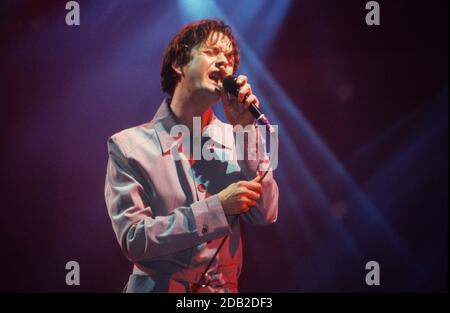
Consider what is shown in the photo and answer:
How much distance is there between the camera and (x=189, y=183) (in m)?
1.85

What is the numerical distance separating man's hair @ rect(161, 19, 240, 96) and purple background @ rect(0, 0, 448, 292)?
176 millimetres

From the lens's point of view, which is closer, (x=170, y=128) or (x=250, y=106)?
(x=250, y=106)

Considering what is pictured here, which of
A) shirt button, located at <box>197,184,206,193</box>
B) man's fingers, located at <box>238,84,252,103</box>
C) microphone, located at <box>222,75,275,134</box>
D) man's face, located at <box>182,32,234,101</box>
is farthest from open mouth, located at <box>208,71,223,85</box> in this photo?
shirt button, located at <box>197,184,206,193</box>

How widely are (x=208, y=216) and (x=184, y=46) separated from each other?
66 centimetres

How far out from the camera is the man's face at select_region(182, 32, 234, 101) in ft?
6.20

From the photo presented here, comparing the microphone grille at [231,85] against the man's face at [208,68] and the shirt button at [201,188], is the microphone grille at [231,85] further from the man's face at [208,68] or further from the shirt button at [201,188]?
the shirt button at [201,188]

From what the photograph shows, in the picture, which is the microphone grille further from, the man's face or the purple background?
the purple background

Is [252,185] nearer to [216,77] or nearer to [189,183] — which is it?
[189,183]

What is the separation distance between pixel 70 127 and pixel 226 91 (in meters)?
0.74

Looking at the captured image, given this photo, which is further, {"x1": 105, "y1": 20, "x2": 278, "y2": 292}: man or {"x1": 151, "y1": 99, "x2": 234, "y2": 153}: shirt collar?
{"x1": 151, "y1": 99, "x2": 234, "y2": 153}: shirt collar

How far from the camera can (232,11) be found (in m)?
2.27

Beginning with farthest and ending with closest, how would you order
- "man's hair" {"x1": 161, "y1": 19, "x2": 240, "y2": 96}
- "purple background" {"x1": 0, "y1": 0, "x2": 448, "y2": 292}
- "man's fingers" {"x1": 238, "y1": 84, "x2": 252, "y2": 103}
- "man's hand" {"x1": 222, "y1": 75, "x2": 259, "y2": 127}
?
1. "purple background" {"x1": 0, "y1": 0, "x2": 448, "y2": 292}
2. "man's hair" {"x1": 161, "y1": 19, "x2": 240, "y2": 96}
3. "man's hand" {"x1": 222, "y1": 75, "x2": 259, "y2": 127}
4. "man's fingers" {"x1": 238, "y1": 84, "x2": 252, "y2": 103}

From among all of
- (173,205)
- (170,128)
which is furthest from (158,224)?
(170,128)

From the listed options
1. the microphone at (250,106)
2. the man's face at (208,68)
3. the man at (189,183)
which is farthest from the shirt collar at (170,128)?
the microphone at (250,106)
